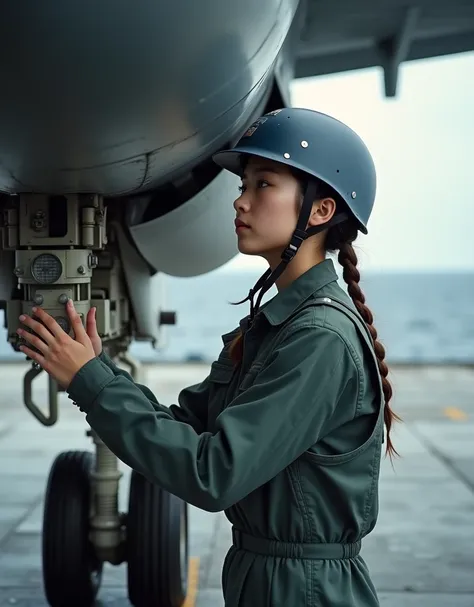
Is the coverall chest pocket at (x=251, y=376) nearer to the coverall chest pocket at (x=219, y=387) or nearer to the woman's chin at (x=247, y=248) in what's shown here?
the coverall chest pocket at (x=219, y=387)

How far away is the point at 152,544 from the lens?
3637mm

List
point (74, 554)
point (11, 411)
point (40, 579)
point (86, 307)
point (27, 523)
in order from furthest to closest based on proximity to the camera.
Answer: point (11, 411) < point (27, 523) < point (40, 579) < point (74, 554) < point (86, 307)

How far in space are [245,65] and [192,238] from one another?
1231 millimetres

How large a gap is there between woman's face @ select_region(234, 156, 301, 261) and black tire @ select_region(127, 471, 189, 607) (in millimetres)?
2073

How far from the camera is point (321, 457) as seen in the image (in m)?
1.67

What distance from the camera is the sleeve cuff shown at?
1591 mm

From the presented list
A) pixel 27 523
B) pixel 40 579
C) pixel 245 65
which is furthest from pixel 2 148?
pixel 27 523

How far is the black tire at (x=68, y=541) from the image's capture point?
3.67 meters

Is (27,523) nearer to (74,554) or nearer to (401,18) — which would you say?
(74,554)

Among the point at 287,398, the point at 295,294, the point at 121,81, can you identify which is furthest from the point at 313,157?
the point at 287,398

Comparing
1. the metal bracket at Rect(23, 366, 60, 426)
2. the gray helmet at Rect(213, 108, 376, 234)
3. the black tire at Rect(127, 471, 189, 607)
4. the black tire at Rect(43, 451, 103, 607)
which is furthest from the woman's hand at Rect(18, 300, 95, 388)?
the black tire at Rect(43, 451, 103, 607)

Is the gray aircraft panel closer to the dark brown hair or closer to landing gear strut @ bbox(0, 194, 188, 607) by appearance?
the dark brown hair

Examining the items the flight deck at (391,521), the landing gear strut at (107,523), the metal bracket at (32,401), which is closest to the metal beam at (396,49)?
the landing gear strut at (107,523)

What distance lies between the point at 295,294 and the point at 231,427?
1.25 ft
